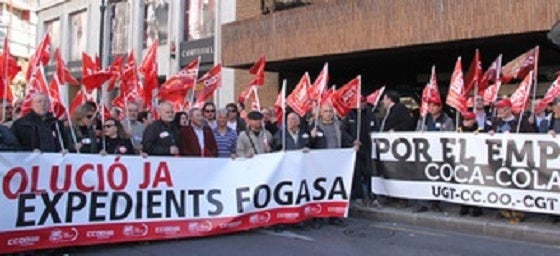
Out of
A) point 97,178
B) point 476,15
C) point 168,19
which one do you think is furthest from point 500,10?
point 168,19

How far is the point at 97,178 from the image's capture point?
7.36 meters

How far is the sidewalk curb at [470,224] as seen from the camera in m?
8.07

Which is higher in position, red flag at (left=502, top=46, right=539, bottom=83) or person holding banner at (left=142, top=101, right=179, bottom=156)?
red flag at (left=502, top=46, right=539, bottom=83)

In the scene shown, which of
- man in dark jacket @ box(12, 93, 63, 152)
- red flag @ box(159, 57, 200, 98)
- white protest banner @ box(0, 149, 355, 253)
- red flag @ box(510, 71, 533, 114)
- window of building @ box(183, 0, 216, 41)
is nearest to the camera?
white protest banner @ box(0, 149, 355, 253)

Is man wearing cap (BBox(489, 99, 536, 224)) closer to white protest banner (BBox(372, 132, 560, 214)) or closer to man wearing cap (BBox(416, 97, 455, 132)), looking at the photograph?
white protest banner (BBox(372, 132, 560, 214))

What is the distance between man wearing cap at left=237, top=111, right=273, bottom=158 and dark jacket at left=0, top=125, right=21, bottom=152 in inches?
109

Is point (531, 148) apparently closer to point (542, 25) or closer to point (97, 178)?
point (542, 25)

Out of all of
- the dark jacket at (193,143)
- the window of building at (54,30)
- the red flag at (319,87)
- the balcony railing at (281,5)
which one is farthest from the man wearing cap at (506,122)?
the window of building at (54,30)

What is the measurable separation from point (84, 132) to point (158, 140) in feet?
3.15

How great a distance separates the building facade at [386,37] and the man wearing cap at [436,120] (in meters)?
3.56

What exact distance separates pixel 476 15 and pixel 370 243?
267 inches

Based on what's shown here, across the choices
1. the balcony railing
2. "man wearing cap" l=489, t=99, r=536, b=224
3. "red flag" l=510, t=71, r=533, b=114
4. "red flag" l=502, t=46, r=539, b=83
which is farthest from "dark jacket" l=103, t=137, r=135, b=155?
the balcony railing

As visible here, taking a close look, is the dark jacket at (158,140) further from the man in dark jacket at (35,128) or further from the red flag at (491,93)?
the red flag at (491,93)

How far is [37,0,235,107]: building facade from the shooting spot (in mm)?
22928
